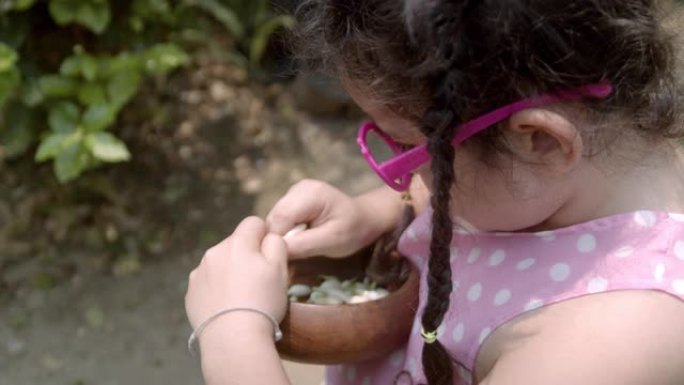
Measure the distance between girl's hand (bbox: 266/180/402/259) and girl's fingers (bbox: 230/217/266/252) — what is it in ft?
0.14

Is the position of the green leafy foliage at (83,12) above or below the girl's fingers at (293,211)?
below

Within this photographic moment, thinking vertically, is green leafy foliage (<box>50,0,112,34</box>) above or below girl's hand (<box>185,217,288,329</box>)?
below

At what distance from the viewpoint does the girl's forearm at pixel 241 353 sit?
118 cm

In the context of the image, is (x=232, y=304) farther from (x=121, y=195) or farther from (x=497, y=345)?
(x=121, y=195)

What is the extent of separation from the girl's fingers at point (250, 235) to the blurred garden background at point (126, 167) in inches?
29.7

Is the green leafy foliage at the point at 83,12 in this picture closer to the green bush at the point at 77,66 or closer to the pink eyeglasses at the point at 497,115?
the green bush at the point at 77,66

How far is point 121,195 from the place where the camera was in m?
2.76

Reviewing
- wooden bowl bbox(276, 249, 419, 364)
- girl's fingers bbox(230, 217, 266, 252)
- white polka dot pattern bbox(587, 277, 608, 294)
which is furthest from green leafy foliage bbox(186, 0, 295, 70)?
white polka dot pattern bbox(587, 277, 608, 294)

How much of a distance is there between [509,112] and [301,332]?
428 mm

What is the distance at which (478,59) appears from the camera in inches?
38.2

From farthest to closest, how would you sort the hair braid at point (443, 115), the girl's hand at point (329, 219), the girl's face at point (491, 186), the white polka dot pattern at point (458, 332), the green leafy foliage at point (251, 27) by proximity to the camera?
Result: the green leafy foliage at point (251, 27), the girl's hand at point (329, 219), the white polka dot pattern at point (458, 332), the girl's face at point (491, 186), the hair braid at point (443, 115)

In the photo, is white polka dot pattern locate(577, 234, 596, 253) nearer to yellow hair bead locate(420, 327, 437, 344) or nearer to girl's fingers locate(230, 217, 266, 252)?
yellow hair bead locate(420, 327, 437, 344)

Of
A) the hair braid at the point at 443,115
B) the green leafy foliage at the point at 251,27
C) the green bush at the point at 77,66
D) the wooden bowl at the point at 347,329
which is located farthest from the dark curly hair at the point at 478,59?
the green leafy foliage at the point at 251,27

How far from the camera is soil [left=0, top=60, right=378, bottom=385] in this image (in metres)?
2.43
